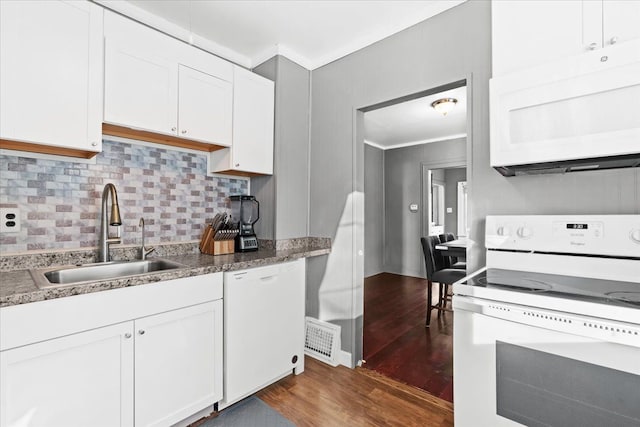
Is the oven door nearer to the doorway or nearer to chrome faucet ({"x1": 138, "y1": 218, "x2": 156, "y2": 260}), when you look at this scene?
the doorway

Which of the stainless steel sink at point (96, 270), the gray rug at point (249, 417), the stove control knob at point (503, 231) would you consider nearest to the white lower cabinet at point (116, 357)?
the gray rug at point (249, 417)

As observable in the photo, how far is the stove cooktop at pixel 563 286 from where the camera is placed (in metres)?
1.05

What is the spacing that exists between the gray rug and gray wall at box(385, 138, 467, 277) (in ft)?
14.5

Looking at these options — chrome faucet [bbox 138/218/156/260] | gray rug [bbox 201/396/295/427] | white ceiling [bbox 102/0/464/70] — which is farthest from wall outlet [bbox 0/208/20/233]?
gray rug [bbox 201/396/295/427]

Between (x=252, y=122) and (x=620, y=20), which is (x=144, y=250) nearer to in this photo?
(x=252, y=122)

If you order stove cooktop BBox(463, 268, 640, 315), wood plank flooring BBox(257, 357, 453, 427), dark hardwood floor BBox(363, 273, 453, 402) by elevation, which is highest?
stove cooktop BBox(463, 268, 640, 315)

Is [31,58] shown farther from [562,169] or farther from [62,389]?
[562,169]

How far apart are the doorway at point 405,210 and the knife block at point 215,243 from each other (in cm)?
156

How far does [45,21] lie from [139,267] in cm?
136

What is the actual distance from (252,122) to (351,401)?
206cm

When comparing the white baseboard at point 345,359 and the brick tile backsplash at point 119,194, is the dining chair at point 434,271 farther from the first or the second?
the brick tile backsplash at point 119,194

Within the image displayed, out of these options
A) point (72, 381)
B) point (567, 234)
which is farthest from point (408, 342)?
point (72, 381)

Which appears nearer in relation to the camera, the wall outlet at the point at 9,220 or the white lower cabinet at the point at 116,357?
the white lower cabinet at the point at 116,357

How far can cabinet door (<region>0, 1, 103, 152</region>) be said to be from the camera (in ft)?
4.49
